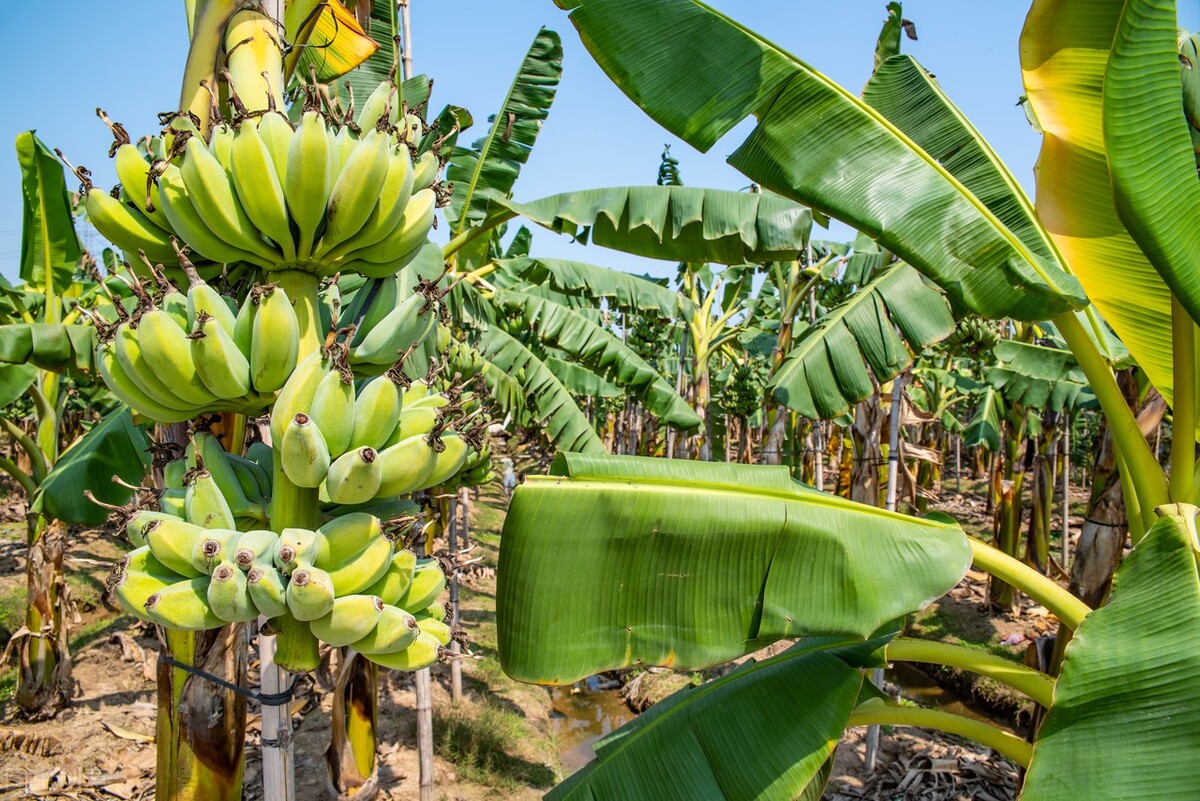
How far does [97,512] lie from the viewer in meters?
3.56

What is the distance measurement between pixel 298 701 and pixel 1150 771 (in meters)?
6.64

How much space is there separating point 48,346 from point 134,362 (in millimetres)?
2840

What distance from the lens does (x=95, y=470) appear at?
3607mm

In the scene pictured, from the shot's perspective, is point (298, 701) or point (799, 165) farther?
point (298, 701)

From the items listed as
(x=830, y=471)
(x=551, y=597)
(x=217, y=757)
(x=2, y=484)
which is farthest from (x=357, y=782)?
(x=830, y=471)

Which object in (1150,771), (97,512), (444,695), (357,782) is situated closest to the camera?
(1150,771)

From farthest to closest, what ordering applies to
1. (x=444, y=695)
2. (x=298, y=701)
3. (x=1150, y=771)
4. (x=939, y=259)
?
(x=444, y=695) → (x=298, y=701) → (x=939, y=259) → (x=1150, y=771)

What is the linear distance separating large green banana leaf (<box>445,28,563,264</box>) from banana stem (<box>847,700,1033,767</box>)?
3436 millimetres

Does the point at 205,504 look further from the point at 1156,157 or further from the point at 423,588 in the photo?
the point at 1156,157

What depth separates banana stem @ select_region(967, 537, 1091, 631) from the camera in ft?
7.25

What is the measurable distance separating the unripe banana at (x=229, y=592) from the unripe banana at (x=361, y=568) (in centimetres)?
16

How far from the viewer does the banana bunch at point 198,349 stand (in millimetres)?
1426

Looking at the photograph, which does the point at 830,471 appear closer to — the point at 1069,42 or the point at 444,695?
the point at 444,695

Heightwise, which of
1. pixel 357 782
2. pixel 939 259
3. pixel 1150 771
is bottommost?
pixel 357 782
